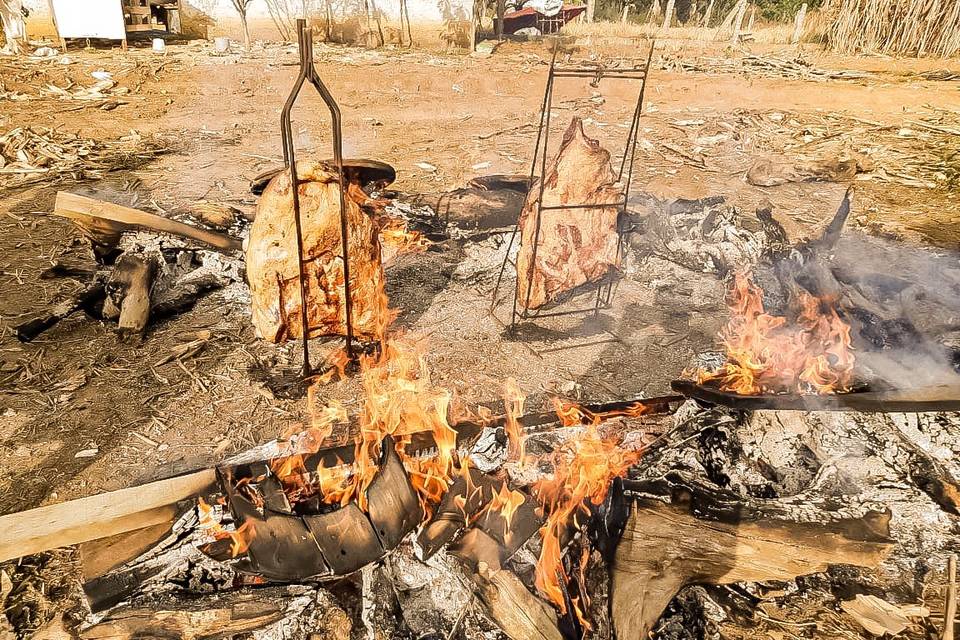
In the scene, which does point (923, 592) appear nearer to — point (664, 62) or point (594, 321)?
point (594, 321)

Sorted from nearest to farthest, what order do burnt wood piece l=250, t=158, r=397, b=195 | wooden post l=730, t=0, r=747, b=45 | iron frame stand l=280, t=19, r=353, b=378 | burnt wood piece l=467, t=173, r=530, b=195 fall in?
1. iron frame stand l=280, t=19, r=353, b=378
2. burnt wood piece l=250, t=158, r=397, b=195
3. burnt wood piece l=467, t=173, r=530, b=195
4. wooden post l=730, t=0, r=747, b=45

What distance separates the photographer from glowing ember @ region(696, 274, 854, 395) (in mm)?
4387

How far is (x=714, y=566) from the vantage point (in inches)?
126

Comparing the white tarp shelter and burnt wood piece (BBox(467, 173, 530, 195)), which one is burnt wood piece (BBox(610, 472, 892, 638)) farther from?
the white tarp shelter

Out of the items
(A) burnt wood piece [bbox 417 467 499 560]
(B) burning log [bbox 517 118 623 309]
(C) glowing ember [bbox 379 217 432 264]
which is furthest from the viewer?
(C) glowing ember [bbox 379 217 432 264]

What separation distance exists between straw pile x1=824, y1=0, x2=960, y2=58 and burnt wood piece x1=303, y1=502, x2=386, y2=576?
81.7 feet

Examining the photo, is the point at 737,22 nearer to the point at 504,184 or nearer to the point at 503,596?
the point at 504,184

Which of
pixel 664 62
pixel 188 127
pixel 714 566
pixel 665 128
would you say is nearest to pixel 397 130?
pixel 188 127

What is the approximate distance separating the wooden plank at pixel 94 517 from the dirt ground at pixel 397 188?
1.08 m

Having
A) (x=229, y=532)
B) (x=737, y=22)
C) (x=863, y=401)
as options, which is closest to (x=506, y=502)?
(x=229, y=532)

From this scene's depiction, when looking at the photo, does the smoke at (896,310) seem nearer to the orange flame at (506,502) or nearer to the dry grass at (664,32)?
the orange flame at (506,502)

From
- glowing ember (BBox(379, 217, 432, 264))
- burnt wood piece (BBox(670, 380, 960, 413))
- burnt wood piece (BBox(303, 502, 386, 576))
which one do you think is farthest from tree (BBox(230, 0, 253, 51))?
burnt wood piece (BBox(670, 380, 960, 413))

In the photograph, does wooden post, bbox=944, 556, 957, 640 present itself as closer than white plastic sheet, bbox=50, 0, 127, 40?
Yes

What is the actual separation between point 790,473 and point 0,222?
35.1 ft
